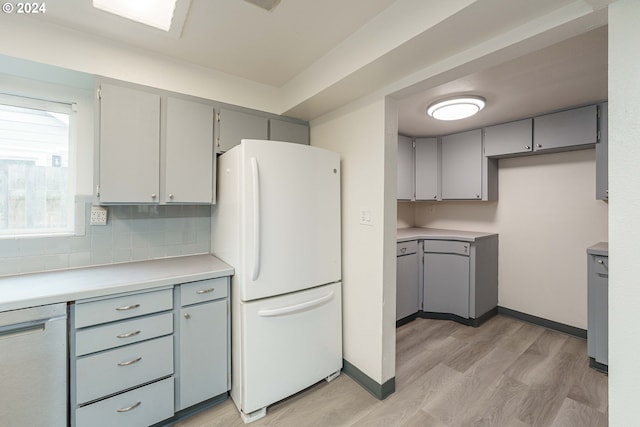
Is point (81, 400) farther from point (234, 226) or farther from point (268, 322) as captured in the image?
point (234, 226)

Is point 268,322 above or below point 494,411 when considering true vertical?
above

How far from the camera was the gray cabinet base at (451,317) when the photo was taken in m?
2.94

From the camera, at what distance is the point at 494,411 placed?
5.69ft

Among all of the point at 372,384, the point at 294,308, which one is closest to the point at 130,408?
the point at 294,308

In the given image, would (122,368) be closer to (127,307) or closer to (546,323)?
(127,307)

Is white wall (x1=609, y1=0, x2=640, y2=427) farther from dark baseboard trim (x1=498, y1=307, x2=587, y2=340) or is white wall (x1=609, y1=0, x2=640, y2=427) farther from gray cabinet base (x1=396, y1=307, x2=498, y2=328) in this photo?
dark baseboard trim (x1=498, y1=307, x2=587, y2=340)

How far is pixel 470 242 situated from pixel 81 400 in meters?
3.28

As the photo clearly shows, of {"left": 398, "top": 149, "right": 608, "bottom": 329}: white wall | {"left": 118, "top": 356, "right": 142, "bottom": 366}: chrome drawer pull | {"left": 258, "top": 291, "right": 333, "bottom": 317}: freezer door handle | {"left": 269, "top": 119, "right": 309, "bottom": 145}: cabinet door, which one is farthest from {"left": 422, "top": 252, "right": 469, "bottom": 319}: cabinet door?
{"left": 118, "top": 356, "right": 142, "bottom": 366}: chrome drawer pull

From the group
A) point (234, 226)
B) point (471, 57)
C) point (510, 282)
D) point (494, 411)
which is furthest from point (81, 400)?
point (510, 282)

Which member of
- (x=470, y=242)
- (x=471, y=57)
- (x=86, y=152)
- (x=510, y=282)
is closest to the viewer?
(x=471, y=57)

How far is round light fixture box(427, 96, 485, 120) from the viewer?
2.19m

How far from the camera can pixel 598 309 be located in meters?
2.14

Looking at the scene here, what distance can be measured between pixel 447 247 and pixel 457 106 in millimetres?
1546

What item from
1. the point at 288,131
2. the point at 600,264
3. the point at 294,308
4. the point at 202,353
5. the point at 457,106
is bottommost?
the point at 202,353
